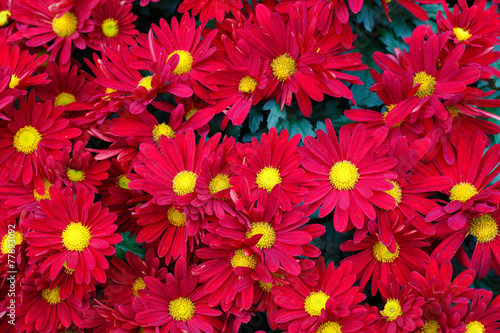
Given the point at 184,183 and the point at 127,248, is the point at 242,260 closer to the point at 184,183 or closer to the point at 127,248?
the point at 184,183

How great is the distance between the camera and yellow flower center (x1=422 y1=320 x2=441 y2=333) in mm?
892

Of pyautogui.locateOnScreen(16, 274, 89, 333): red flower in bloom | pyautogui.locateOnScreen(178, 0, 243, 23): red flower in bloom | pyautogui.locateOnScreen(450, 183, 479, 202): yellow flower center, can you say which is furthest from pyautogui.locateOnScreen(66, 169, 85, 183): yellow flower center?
pyautogui.locateOnScreen(450, 183, 479, 202): yellow flower center

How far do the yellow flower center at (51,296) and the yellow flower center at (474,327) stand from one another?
0.85m

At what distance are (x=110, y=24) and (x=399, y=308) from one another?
0.98m

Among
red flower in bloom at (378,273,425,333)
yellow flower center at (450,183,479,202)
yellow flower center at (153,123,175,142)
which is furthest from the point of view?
yellow flower center at (153,123,175,142)

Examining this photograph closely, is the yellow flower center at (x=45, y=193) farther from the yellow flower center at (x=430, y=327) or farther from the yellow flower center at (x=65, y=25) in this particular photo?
the yellow flower center at (x=430, y=327)

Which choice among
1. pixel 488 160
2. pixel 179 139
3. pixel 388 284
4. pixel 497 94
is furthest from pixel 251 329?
pixel 497 94

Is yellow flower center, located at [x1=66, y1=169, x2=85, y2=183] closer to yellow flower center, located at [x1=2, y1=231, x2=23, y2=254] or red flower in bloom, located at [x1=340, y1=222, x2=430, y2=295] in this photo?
yellow flower center, located at [x1=2, y1=231, x2=23, y2=254]

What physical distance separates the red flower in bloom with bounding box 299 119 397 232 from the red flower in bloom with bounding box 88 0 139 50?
59 cm

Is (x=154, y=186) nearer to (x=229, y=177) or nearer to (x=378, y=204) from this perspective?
(x=229, y=177)

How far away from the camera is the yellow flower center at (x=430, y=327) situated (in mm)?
892

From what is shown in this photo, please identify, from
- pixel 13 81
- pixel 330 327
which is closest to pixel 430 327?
pixel 330 327

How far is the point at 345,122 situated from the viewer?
1132 millimetres

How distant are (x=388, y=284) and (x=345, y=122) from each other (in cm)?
39
